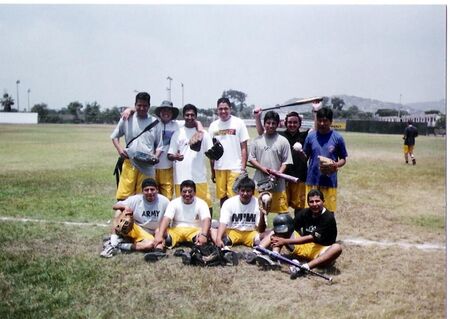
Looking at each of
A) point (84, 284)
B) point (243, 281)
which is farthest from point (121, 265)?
point (243, 281)

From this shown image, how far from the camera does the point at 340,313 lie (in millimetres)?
3670

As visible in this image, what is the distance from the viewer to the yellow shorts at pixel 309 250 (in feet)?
15.9

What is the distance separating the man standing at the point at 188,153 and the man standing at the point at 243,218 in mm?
642

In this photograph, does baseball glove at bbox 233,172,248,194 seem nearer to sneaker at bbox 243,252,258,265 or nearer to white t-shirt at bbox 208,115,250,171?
white t-shirt at bbox 208,115,250,171

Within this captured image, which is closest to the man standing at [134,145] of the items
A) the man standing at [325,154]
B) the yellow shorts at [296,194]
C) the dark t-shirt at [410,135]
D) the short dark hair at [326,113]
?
the yellow shorts at [296,194]

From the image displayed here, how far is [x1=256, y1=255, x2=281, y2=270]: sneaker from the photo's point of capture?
4652 millimetres

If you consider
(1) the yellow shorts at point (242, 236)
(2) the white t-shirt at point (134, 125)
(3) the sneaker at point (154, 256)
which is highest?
(2) the white t-shirt at point (134, 125)

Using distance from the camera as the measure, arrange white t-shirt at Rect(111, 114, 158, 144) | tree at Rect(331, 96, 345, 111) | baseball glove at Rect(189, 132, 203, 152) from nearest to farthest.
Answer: baseball glove at Rect(189, 132, 203, 152)
white t-shirt at Rect(111, 114, 158, 144)
tree at Rect(331, 96, 345, 111)

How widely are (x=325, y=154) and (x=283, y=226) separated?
41.0 inches

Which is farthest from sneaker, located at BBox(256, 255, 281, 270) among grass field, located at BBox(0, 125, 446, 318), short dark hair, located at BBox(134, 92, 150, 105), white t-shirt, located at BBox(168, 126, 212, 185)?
short dark hair, located at BBox(134, 92, 150, 105)

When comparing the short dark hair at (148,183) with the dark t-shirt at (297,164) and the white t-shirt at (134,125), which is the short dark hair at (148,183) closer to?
the white t-shirt at (134,125)

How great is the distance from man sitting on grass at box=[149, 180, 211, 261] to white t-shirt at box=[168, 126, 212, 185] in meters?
0.36

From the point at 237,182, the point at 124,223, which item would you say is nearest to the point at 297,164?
the point at 237,182

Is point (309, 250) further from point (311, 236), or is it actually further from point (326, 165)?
point (326, 165)
